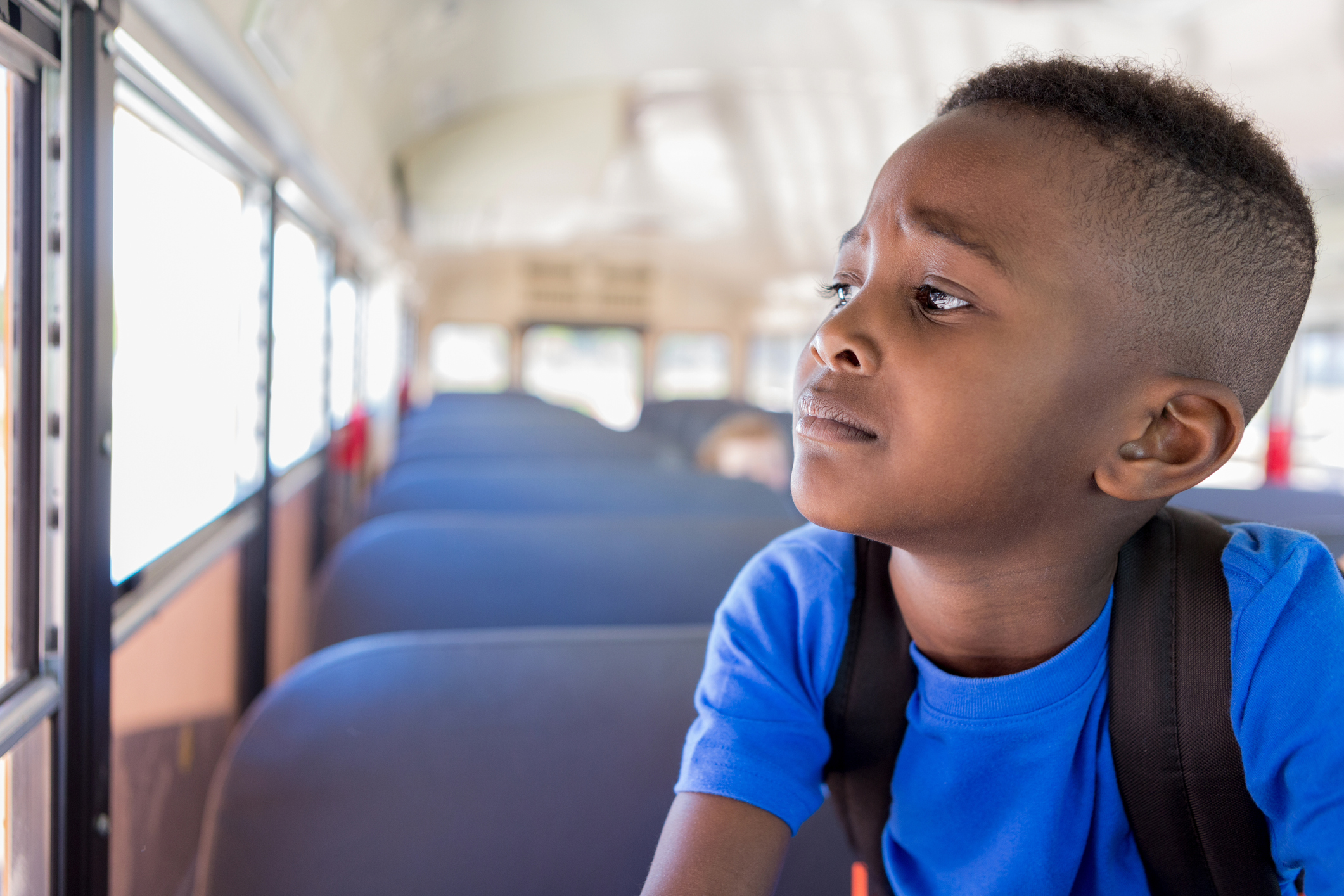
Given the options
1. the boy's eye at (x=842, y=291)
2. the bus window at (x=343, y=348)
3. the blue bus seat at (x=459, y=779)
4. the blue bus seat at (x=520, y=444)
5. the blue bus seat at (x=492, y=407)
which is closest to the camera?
the boy's eye at (x=842, y=291)

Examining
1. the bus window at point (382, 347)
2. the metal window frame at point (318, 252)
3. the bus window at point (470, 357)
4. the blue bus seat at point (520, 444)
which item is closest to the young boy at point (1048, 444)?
the metal window frame at point (318, 252)

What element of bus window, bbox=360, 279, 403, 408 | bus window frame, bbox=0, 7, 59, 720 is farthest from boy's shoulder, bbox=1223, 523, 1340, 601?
bus window, bbox=360, 279, 403, 408

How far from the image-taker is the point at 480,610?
179 cm

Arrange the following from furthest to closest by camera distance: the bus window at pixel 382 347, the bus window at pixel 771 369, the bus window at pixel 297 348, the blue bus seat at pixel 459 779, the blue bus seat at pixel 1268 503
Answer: the bus window at pixel 771 369 < the bus window at pixel 382 347 < the bus window at pixel 297 348 < the blue bus seat at pixel 1268 503 < the blue bus seat at pixel 459 779

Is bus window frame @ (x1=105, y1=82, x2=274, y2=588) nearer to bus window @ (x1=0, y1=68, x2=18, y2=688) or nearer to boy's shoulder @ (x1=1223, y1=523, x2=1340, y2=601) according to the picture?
bus window @ (x1=0, y1=68, x2=18, y2=688)

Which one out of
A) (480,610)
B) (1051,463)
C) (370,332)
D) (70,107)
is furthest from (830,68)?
(370,332)

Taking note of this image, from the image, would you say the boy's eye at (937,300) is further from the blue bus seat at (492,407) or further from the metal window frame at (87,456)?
the blue bus seat at (492,407)

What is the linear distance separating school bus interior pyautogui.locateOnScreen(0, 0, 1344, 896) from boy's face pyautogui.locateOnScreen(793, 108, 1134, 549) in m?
0.39

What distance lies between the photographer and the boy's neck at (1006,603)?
31.7 inches

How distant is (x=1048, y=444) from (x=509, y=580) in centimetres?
125

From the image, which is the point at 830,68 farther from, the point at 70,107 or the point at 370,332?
the point at 370,332

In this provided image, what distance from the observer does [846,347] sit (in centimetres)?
71

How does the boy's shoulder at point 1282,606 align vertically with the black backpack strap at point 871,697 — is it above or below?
above

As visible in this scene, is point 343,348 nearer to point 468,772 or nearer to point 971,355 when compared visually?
point 468,772
